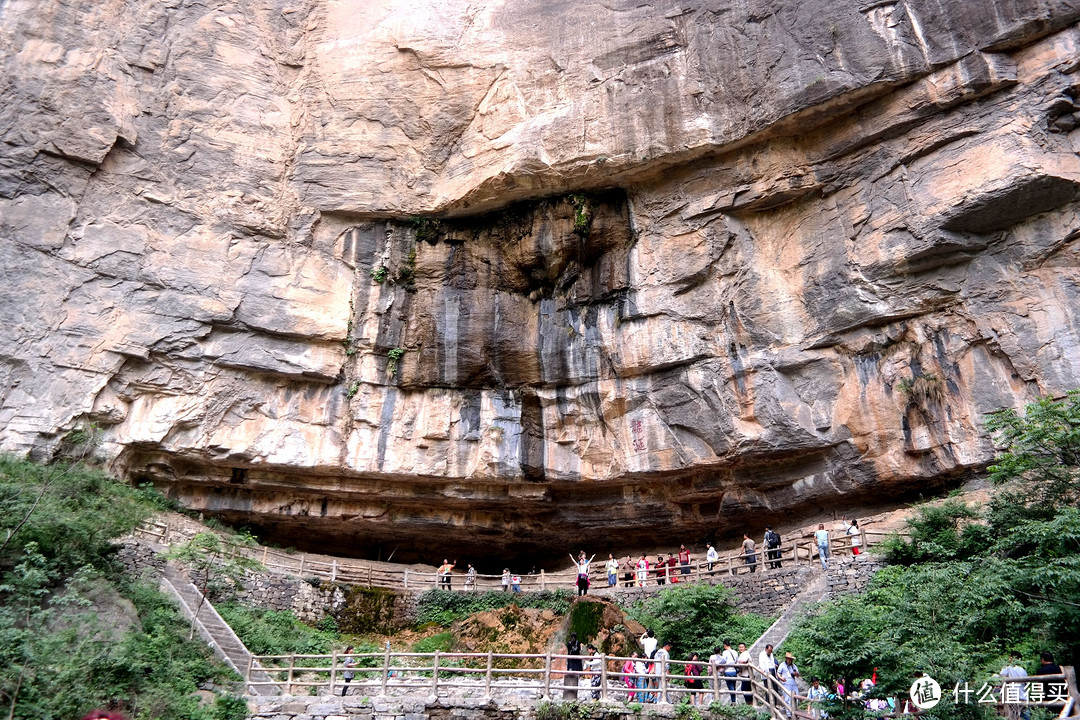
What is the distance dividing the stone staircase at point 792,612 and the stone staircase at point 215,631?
887cm

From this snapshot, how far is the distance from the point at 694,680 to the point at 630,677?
1.44 m

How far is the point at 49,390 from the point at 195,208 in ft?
19.6

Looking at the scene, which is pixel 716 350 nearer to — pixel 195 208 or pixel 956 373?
pixel 956 373

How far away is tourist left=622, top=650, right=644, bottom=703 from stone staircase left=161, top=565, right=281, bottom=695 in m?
6.15

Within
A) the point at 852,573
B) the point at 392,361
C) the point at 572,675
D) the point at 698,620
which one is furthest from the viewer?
the point at 392,361

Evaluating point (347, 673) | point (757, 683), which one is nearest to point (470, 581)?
point (347, 673)

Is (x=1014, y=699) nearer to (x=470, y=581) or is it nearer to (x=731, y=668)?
(x=731, y=668)

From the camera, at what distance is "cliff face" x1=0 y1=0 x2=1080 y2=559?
56.4 feet

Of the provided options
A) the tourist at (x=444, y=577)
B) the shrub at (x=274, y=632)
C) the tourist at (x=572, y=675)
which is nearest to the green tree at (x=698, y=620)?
the tourist at (x=572, y=675)

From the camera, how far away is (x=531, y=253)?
22.0 metres

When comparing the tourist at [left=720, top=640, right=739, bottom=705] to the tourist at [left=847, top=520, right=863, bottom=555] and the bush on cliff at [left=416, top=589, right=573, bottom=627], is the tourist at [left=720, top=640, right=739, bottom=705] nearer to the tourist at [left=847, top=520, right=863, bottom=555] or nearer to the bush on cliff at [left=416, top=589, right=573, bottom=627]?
the tourist at [left=847, top=520, right=863, bottom=555]

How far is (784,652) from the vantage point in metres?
12.9

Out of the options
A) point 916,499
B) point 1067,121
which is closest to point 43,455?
point 916,499

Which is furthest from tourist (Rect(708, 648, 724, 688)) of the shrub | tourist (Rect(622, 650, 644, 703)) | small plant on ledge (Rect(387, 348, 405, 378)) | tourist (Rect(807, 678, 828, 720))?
small plant on ledge (Rect(387, 348, 405, 378))
